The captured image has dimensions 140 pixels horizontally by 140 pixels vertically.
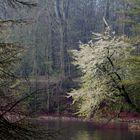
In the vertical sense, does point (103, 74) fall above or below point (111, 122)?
above

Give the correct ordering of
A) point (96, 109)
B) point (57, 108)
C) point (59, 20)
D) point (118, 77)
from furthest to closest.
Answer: point (59, 20) < point (57, 108) < point (96, 109) < point (118, 77)

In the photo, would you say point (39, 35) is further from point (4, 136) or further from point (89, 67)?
Result: point (4, 136)

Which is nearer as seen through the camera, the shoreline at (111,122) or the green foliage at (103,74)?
the green foliage at (103,74)

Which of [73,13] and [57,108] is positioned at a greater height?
[73,13]

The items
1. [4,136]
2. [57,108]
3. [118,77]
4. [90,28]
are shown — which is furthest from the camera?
[90,28]

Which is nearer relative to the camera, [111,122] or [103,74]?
[103,74]

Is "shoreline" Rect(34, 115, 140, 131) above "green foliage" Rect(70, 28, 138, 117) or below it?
below

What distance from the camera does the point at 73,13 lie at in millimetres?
69188

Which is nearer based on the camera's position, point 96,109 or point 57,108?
point 96,109

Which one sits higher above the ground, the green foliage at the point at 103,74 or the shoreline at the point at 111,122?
the green foliage at the point at 103,74

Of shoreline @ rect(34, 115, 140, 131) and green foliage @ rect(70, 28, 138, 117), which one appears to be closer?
green foliage @ rect(70, 28, 138, 117)

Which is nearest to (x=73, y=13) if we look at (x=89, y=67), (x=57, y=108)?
(x=57, y=108)

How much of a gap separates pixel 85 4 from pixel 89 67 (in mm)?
49838

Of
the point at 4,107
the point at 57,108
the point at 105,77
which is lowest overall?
the point at 57,108
